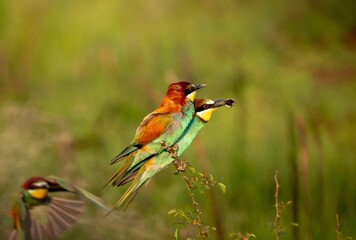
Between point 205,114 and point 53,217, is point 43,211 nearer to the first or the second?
point 53,217

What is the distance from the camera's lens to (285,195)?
343 cm

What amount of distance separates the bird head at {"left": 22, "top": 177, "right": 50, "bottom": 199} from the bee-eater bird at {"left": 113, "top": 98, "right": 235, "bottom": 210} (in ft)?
1.04

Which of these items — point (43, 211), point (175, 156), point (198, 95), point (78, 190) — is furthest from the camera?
point (198, 95)

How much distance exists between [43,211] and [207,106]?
0.42 meters

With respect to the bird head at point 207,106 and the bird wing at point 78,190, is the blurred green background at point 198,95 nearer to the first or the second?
→ the bird wing at point 78,190

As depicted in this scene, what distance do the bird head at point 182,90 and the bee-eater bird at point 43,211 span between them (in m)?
0.27

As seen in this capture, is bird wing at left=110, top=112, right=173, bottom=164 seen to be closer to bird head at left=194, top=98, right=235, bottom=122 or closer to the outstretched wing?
bird head at left=194, top=98, right=235, bottom=122

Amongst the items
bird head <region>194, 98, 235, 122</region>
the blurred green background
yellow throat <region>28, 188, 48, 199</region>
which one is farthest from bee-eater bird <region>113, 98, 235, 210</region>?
the blurred green background

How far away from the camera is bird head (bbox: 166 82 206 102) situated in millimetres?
1301

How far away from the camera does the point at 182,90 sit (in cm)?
132

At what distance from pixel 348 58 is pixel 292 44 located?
377 mm

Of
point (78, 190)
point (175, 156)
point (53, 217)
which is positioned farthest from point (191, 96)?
point (53, 217)

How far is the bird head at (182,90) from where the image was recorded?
4.27ft

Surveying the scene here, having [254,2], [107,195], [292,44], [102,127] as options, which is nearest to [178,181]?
[107,195]
